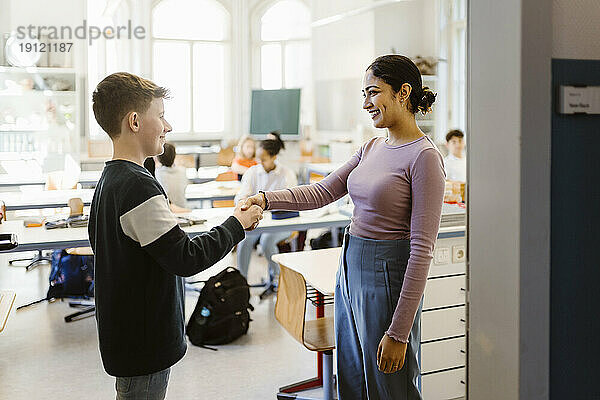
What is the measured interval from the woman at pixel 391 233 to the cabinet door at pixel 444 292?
49.1 inches

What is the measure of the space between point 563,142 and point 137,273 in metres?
1.14

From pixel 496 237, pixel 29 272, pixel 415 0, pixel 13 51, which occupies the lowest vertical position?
pixel 29 272

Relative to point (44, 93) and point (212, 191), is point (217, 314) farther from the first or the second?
point (44, 93)

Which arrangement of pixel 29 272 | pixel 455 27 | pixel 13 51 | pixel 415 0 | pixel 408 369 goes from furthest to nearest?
pixel 415 0
pixel 455 27
pixel 13 51
pixel 29 272
pixel 408 369

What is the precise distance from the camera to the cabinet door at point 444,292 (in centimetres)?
334

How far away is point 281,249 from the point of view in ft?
20.0

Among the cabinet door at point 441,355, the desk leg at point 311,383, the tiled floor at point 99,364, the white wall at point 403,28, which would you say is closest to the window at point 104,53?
the white wall at point 403,28

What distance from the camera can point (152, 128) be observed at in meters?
1.96

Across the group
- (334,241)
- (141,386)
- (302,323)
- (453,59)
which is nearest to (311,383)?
(302,323)

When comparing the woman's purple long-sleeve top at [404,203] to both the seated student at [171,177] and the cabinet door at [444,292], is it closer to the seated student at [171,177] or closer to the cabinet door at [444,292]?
the cabinet door at [444,292]

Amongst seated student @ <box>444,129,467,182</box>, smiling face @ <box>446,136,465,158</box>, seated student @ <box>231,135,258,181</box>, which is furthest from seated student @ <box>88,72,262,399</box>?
seated student @ <box>231,135,258,181</box>

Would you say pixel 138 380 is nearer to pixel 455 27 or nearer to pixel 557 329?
pixel 557 329

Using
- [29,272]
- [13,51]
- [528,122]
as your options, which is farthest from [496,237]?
[13,51]

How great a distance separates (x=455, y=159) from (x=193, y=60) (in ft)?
18.0
